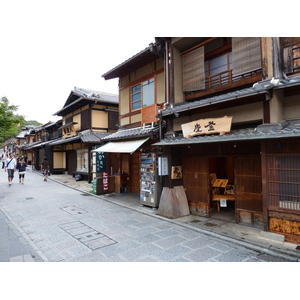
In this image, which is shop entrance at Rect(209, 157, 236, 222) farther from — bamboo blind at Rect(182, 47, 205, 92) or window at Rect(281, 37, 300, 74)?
window at Rect(281, 37, 300, 74)

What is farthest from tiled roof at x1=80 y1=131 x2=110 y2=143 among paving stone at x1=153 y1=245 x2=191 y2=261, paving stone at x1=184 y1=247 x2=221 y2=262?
paving stone at x1=184 y1=247 x2=221 y2=262

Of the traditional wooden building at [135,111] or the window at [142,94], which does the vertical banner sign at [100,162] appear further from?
the window at [142,94]

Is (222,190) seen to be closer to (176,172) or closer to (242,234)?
(176,172)

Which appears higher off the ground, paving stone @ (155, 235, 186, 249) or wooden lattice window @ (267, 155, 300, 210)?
wooden lattice window @ (267, 155, 300, 210)

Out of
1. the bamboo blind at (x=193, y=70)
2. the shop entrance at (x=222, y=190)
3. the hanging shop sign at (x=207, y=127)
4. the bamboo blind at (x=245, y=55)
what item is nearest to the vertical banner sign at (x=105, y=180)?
the shop entrance at (x=222, y=190)

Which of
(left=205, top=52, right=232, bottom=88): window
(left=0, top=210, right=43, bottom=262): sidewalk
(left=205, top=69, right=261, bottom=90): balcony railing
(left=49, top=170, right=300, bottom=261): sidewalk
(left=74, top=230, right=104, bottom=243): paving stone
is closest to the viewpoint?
(left=0, top=210, right=43, bottom=262): sidewalk

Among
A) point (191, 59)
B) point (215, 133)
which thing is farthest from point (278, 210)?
point (191, 59)

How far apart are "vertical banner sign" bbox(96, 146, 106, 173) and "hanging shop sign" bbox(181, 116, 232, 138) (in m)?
6.89

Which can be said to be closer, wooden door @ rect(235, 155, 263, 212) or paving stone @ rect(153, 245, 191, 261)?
paving stone @ rect(153, 245, 191, 261)

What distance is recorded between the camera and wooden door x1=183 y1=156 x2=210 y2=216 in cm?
930

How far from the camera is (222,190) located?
11.8 metres

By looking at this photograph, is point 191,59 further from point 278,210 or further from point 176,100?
point 278,210

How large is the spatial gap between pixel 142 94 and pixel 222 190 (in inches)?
284

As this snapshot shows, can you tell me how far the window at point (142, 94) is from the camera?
40.2 ft
